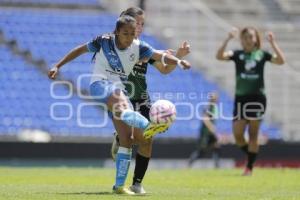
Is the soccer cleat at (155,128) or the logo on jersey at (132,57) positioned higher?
A: the logo on jersey at (132,57)

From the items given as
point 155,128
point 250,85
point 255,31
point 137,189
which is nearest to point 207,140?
point 250,85

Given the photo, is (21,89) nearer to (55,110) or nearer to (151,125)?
(55,110)

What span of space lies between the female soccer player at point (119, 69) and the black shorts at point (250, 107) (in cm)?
589

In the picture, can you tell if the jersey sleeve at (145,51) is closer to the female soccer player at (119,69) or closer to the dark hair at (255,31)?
the female soccer player at (119,69)

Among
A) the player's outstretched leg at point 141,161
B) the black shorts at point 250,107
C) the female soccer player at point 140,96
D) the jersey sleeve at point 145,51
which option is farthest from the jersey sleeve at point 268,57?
the jersey sleeve at point 145,51

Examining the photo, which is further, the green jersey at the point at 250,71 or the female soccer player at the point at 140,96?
the green jersey at the point at 250,71

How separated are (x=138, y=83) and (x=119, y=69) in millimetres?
722

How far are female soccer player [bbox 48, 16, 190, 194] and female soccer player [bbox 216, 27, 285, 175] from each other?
5980mm

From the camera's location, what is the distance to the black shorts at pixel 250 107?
15.9 meters

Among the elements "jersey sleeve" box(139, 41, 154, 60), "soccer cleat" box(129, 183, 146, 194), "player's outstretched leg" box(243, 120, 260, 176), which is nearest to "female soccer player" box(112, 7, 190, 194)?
"soccer cleat" box(129, 183, 146, 194)

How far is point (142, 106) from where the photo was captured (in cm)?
1064

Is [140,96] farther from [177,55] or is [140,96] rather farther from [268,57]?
[268,57]

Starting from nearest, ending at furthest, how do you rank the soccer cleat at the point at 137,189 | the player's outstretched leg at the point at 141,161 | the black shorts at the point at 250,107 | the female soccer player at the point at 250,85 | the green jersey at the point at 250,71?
the soccer cleat at the point at 137,189 → the player's outstretched leg at the point at 141,161 → the black shorts at the point at 250,107 → the female soccer player at the point at 250,85 → the green jersey at the point at 250,71

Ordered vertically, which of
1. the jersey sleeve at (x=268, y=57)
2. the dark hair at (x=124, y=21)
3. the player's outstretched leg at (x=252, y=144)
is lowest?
the player's outstretched leg at (x=252, y=144)
